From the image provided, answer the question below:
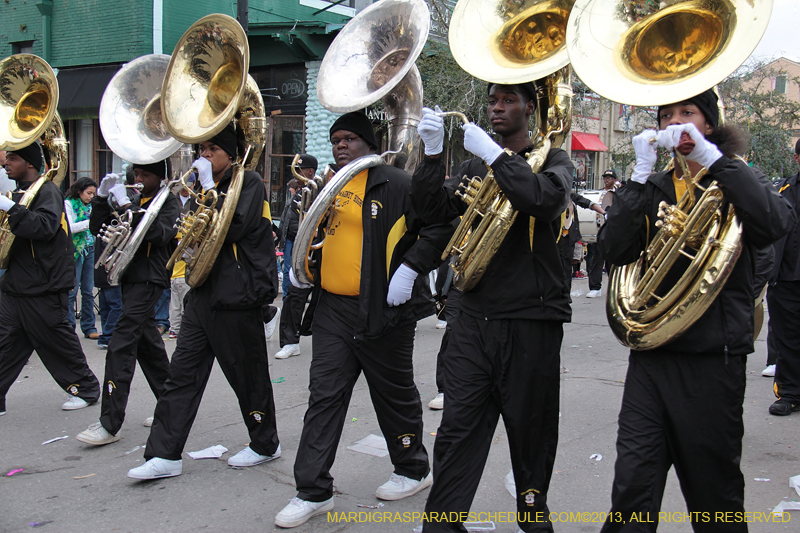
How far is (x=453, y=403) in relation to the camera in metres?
3.10

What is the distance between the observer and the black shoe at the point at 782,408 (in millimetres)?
5324

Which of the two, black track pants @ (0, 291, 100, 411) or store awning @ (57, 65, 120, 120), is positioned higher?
store awning @ (57, 65, 120, 120)

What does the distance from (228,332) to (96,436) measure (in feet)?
4.41

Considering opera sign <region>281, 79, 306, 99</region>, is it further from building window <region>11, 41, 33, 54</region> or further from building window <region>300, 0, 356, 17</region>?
building window <region>11, 41, 33, 54</region>

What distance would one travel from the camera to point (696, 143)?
8.44 ft

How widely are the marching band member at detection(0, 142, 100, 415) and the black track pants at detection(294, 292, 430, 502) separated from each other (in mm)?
2421

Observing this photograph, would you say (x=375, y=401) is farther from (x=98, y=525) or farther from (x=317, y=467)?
(x=98, y=525)

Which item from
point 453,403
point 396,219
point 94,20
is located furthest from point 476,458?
point 94,20

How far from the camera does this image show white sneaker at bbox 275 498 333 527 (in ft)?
11.3

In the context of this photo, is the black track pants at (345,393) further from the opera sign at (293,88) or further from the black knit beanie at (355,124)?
the opera sign at (293,88)

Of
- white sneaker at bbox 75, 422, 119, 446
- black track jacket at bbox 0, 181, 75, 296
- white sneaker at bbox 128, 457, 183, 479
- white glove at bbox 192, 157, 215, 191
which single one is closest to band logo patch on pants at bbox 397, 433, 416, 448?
white sneaker at bbox 128, 457, 183, 479

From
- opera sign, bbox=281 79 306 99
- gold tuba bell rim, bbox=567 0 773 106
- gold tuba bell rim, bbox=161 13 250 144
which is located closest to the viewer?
gold tuba bell rim, bbox=567 0 773 106

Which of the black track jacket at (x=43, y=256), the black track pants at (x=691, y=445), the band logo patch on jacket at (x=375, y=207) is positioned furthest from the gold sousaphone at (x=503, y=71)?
the black track jacket at (x=43, y=256)

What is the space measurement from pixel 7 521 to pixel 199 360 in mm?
1225
